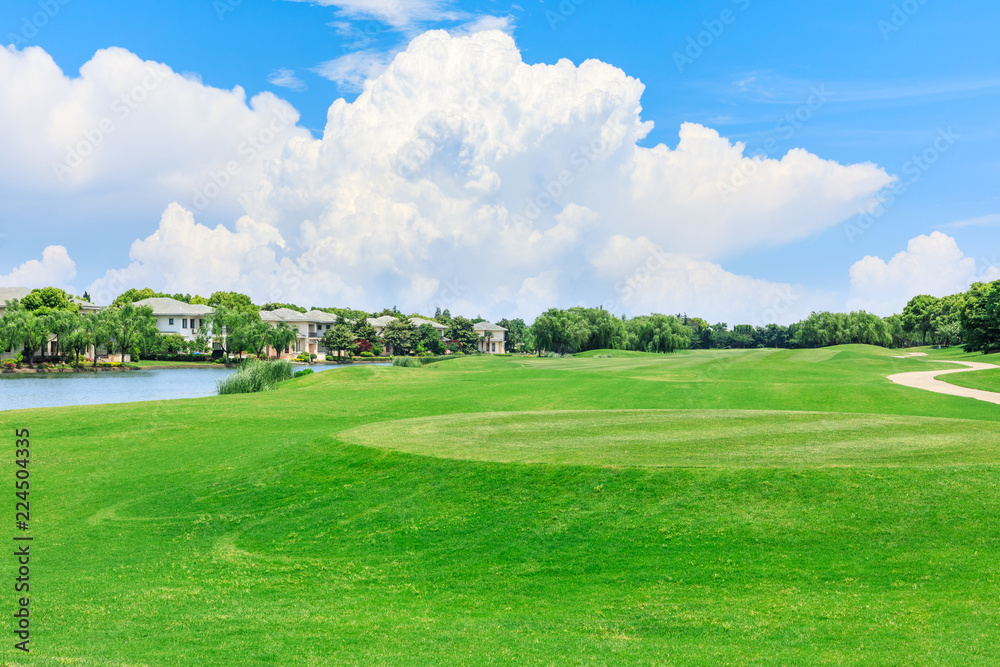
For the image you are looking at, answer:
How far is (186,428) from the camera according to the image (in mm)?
22875

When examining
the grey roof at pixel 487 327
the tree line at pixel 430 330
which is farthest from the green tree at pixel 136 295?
the grey roof at pixel 487 327

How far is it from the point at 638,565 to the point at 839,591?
8.66ft

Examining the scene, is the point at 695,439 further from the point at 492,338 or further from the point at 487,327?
the point at 487,327

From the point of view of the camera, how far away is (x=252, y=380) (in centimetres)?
4100

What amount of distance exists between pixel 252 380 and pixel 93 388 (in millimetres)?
26084

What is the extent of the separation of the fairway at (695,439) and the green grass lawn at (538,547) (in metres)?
0.10

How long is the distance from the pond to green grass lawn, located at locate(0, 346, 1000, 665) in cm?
2711

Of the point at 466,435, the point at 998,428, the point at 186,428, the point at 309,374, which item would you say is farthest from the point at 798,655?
the point at 309,374

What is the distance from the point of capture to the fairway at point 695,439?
1275 centimetres

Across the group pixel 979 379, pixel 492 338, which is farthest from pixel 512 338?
pixel 979 379

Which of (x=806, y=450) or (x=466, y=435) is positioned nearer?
(x=806, y=450)

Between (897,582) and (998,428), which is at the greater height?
(998,428)

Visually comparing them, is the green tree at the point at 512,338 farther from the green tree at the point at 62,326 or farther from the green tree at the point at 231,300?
the green tree at the point at 62,326

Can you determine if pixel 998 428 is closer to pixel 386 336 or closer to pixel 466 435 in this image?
pixel 466 435
